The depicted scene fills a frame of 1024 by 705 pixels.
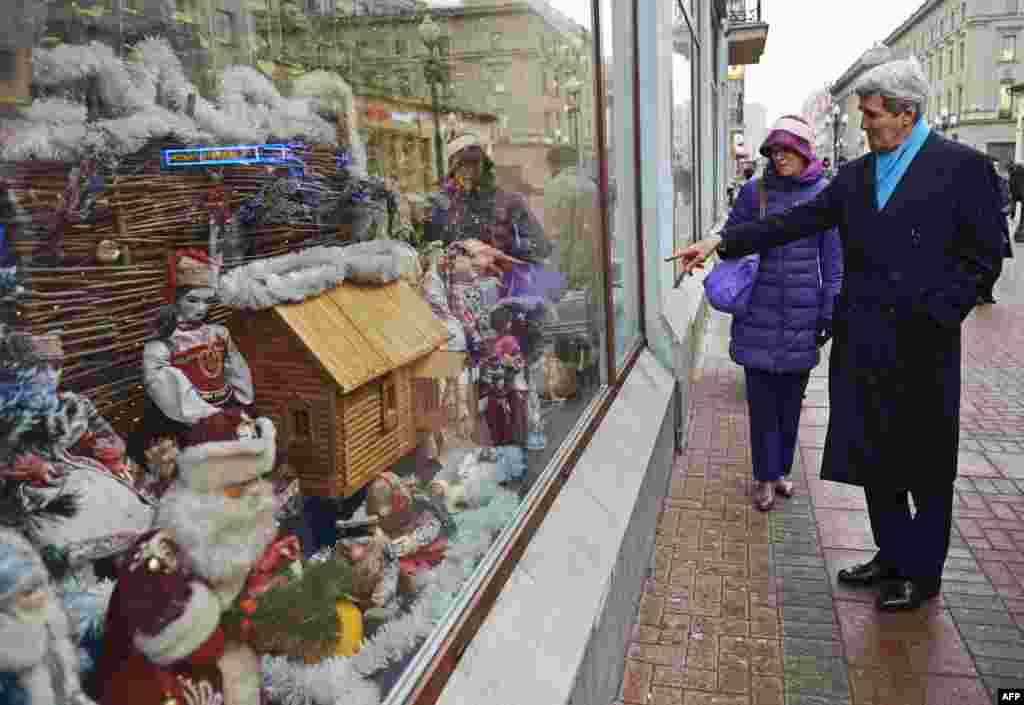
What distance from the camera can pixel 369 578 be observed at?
5.82ft

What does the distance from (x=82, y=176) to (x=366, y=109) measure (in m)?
0.83

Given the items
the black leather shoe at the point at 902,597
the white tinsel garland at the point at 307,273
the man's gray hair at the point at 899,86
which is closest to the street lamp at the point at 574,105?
the man's gray hair at the point at 899,86

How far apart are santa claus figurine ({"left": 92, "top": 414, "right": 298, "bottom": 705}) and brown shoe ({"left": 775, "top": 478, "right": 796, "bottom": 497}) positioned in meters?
3.60

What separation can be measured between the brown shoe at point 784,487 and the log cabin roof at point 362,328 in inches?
114

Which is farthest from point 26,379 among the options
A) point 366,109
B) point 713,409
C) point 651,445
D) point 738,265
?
point 713,409

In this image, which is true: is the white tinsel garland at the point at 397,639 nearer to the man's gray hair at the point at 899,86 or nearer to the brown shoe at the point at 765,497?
the man's gray hair at the point at 899,86

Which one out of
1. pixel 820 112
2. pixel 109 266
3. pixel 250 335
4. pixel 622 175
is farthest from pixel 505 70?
pixel 820 112

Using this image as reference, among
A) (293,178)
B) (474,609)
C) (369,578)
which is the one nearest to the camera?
(293,178)

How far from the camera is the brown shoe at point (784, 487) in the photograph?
4516 millimetres

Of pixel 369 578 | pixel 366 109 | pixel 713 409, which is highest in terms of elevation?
pixel 366 109

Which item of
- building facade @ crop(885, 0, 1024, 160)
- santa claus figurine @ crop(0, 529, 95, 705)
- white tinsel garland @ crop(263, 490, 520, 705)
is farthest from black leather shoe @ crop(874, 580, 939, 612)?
building facade @ crop(885, 0, 1024, 160)

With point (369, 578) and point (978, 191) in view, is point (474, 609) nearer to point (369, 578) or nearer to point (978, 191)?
point (369, 578)

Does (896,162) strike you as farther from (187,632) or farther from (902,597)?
(187,632)

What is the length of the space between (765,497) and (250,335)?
349 cm
